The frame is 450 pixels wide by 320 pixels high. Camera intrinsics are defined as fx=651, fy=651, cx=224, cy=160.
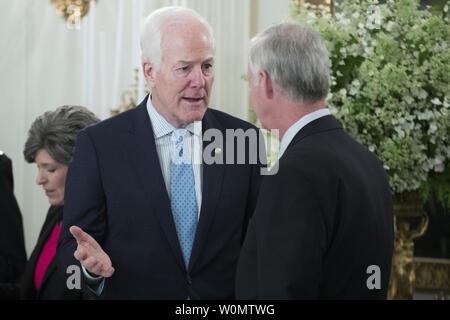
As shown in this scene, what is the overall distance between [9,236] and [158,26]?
1.33 meters

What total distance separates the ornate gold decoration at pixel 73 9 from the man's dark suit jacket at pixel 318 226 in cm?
343

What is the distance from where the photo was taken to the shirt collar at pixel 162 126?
2.28 metres

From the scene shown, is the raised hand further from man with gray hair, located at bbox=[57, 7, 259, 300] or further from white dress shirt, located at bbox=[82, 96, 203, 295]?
white dress shirt, located at bbox=[82, 96, 203, 295]

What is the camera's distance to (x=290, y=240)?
158 centimetres

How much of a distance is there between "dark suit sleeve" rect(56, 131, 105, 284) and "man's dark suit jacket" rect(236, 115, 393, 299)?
0.63 m

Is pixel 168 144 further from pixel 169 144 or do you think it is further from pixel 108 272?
pixel 108 272

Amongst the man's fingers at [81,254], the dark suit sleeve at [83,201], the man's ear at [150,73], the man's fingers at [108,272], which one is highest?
the man's ear at [150,73]

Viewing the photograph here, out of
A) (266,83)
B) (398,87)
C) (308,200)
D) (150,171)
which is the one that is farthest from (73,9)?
(308,200)

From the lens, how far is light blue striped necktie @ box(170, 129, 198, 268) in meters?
2.20

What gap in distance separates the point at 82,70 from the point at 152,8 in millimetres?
771

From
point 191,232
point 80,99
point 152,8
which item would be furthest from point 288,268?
point 80,99

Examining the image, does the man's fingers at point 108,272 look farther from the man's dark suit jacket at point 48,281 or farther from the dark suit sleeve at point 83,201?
the man's dark suit jacket at point 48,281

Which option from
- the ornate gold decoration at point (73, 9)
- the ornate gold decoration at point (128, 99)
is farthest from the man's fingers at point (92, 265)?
the ornate gold decoration at point (73, 9)

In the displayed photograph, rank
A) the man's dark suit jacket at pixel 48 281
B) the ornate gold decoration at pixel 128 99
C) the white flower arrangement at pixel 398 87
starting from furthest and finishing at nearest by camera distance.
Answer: the ornate gold decoration at pixel 128 99 < the white flower arrangement at pixel 398 87 < the man's dark suit jacket at pixel 48 281
